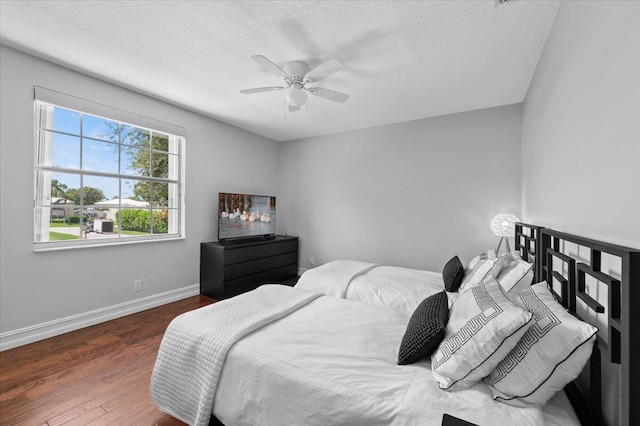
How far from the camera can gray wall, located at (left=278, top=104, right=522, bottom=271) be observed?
3.51m

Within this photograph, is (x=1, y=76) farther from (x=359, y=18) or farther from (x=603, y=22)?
(x=603, y=22)

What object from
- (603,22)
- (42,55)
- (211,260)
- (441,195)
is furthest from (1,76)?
(441,195)

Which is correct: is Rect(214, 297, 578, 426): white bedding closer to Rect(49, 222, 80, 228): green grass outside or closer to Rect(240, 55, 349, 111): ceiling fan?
Rect(240, 55, 349, 111): ceiling fan

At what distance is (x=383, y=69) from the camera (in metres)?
2.58

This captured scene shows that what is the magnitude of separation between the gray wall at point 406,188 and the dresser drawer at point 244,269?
1059 mm

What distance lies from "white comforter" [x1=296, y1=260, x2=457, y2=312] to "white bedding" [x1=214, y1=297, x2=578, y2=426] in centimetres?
77

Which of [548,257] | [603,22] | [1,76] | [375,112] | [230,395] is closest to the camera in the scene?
[603,22]

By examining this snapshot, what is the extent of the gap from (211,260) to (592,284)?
3.79 m

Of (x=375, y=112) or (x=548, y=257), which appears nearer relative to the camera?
(x=548, y=257)

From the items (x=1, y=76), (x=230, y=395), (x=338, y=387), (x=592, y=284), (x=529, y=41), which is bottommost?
(x=230, y=395)

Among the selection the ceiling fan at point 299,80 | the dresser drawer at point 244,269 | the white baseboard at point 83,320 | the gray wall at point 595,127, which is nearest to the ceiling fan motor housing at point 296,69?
the ceiling fan at point 299,80

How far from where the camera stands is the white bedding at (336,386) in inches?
39.2

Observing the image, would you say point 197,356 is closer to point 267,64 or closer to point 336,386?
point 336,386

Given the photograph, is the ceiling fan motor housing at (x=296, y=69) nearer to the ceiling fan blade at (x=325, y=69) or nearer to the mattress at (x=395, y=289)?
the ceiling fan blade at (x=325, y=69)
